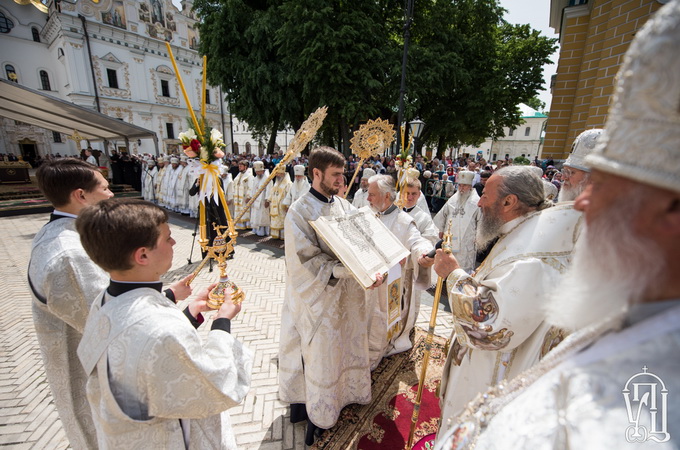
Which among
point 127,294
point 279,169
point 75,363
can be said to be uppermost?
point 279,169

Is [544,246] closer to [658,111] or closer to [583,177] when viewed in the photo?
[658,111]

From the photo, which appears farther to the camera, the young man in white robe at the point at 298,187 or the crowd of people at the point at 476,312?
the young man in white robe at the point at 298,187

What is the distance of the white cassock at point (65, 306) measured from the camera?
1.81 metres

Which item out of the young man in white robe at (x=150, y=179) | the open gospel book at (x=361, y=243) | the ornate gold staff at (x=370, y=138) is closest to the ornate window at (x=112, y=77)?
the young man in white robe at (x=150, y=179)

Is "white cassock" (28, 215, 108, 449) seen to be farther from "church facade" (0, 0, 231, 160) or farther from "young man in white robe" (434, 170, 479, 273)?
"church facade" (0, 0, 231, 160)

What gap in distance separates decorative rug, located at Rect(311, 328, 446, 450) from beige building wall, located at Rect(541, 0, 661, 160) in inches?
230

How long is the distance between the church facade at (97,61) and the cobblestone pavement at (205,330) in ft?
102

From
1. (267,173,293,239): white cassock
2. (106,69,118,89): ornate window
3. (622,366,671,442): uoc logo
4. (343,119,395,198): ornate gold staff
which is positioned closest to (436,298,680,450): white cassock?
(622,366,671,442): uoc logo

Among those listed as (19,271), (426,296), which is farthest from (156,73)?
(426,296)

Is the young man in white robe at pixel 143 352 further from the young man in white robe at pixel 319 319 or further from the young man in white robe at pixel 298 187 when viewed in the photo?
the young man in white robe at pixel 298 187

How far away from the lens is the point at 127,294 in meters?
1.30

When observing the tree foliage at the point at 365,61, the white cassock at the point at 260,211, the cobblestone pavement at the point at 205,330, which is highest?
the tree foliage at the point at 365,61

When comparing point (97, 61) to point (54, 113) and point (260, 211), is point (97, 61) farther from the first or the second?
point (260, 211)

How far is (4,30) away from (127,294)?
51685 millimetres
